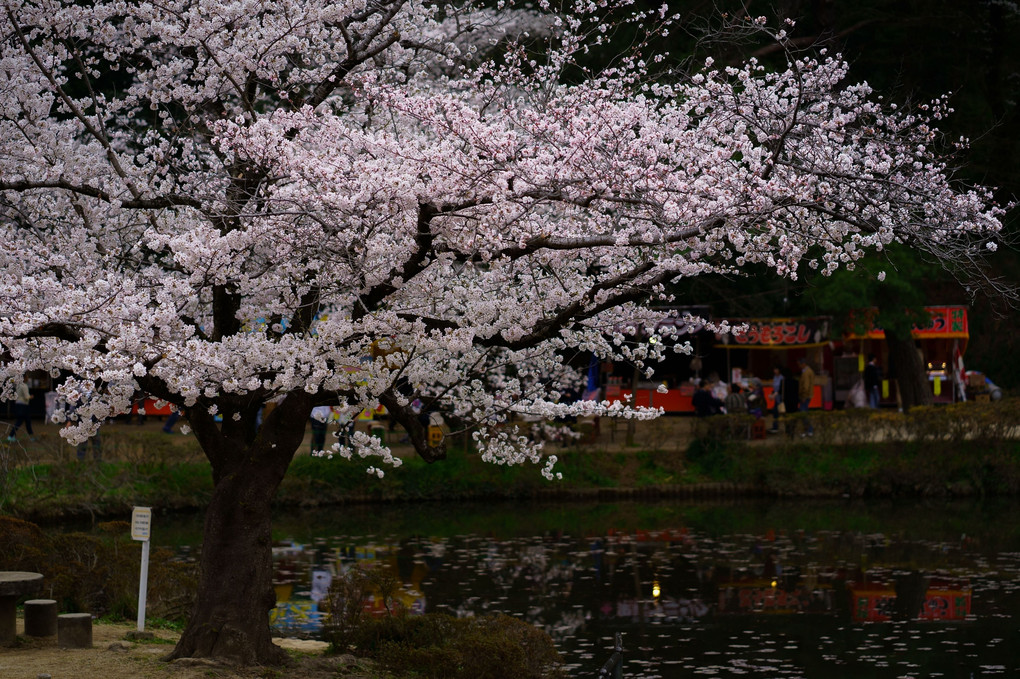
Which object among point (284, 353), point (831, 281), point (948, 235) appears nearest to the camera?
point (284, 353)


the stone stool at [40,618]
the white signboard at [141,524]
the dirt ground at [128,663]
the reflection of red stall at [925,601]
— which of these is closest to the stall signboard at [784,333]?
the reflection of red stall at [925,601]

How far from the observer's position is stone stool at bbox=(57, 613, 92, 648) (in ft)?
29.9

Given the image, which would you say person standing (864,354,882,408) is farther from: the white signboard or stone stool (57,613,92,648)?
stone stool (57,613,92,648)

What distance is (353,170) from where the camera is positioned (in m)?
7.64

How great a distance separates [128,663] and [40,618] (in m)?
1.36

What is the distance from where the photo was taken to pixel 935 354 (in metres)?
28.7

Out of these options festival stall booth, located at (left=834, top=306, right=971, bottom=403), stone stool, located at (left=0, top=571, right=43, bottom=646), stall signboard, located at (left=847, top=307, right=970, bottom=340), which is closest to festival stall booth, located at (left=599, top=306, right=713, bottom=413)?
festival stall booth, located at (left=834, top=306, right=971, bottom=403)

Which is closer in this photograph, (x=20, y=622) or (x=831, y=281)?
(x=20, y=622)

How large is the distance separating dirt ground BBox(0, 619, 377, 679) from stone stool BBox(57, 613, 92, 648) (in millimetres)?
73

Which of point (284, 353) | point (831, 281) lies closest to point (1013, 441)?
point (831, 281)

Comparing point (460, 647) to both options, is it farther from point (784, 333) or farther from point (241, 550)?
point (784, 333)

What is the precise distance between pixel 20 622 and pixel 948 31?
60.3 feet

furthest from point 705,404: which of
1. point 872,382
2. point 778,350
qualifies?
point 778,350

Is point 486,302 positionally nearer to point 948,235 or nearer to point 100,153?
point 948,235
